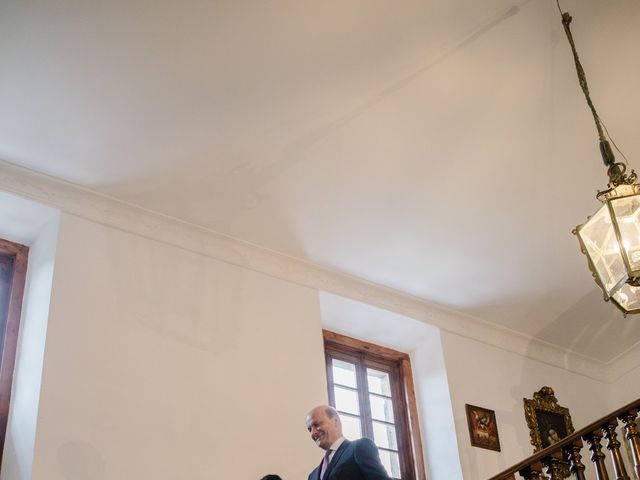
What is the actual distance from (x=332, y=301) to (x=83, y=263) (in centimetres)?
276

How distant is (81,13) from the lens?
240 inches

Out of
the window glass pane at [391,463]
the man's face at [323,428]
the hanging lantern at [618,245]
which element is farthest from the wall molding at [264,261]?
the hanging lantern at [618,245]

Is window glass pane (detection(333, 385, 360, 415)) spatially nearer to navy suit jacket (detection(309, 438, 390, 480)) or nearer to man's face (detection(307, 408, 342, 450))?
man's face (detection(307, 408, 342, 450))

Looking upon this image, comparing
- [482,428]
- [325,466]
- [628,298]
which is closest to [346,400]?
[482,428]

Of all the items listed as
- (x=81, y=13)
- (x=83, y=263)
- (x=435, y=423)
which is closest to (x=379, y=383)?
(x=435, y=423)

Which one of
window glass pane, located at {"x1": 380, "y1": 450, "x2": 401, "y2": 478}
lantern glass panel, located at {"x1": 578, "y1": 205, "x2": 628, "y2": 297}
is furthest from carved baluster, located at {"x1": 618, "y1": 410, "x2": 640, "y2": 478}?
window glass pane, located at {"x1": 380, "y1": 450, "x2": 401, "y2": 478}

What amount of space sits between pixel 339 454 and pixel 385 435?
3.66 m

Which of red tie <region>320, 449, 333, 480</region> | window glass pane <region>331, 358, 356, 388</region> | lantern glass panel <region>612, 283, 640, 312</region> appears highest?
window glass pane <region>331, 358, 356, 388</region>

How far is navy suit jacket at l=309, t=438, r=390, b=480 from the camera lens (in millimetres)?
5301

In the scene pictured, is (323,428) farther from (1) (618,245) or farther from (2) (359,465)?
(1) (618,245)

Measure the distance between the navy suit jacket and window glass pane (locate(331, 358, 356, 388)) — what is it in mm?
3505

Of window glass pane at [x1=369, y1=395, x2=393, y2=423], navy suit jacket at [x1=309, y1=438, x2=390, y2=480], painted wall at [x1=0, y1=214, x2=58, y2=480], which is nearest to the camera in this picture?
navy suit jacket at [x1=309, y1=438, x2=390, y2=480]

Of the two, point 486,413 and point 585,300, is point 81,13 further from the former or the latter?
point 585,300

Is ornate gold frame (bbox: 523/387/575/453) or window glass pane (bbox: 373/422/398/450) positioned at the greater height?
ornate gold frame (bbox: 523/387/575/453)
